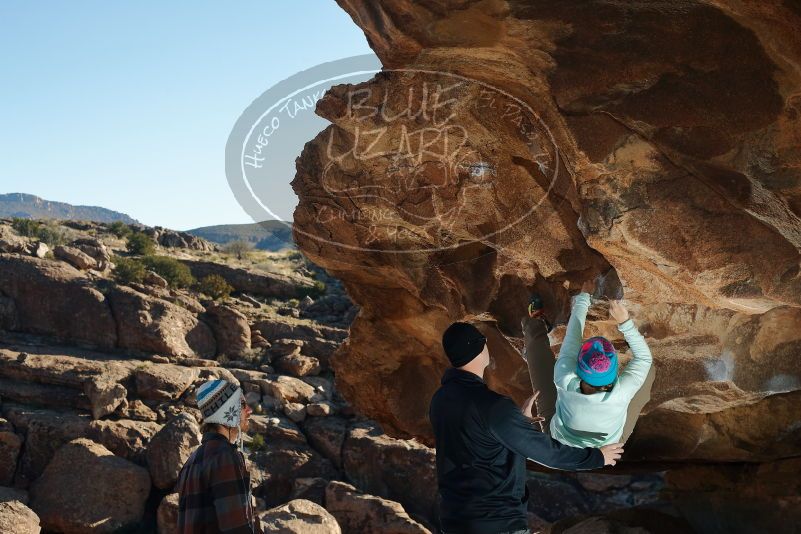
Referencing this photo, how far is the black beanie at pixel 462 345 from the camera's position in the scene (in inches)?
148

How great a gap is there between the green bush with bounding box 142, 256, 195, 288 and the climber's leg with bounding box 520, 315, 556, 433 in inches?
1102

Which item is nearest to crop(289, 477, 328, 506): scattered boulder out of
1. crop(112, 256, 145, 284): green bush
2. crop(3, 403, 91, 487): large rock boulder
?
crop(3, 403, 91, 487): large rock boulder

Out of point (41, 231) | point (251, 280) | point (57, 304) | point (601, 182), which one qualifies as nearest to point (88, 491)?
point (57, 304)

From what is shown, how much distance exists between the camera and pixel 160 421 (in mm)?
21375

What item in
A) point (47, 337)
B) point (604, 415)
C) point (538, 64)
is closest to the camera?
point (604, 415)

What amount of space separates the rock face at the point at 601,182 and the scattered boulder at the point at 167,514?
10.3m

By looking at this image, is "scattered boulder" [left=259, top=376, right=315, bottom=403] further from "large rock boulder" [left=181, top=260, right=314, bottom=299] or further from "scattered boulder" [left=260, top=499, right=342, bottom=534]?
"large rock boulder" [left=181, top=260, right=314, bottom=299]

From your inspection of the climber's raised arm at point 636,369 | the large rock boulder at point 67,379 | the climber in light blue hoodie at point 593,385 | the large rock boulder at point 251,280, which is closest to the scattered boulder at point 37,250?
the large rock boulder at point 67,379

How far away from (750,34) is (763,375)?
344cm

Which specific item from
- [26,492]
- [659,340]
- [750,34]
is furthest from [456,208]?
[26,492]

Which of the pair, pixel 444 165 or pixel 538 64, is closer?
pixel 538 64

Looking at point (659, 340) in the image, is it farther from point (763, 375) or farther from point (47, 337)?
point (47, 337)

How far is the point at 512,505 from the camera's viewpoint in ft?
12.0

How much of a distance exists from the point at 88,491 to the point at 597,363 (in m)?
17.2
